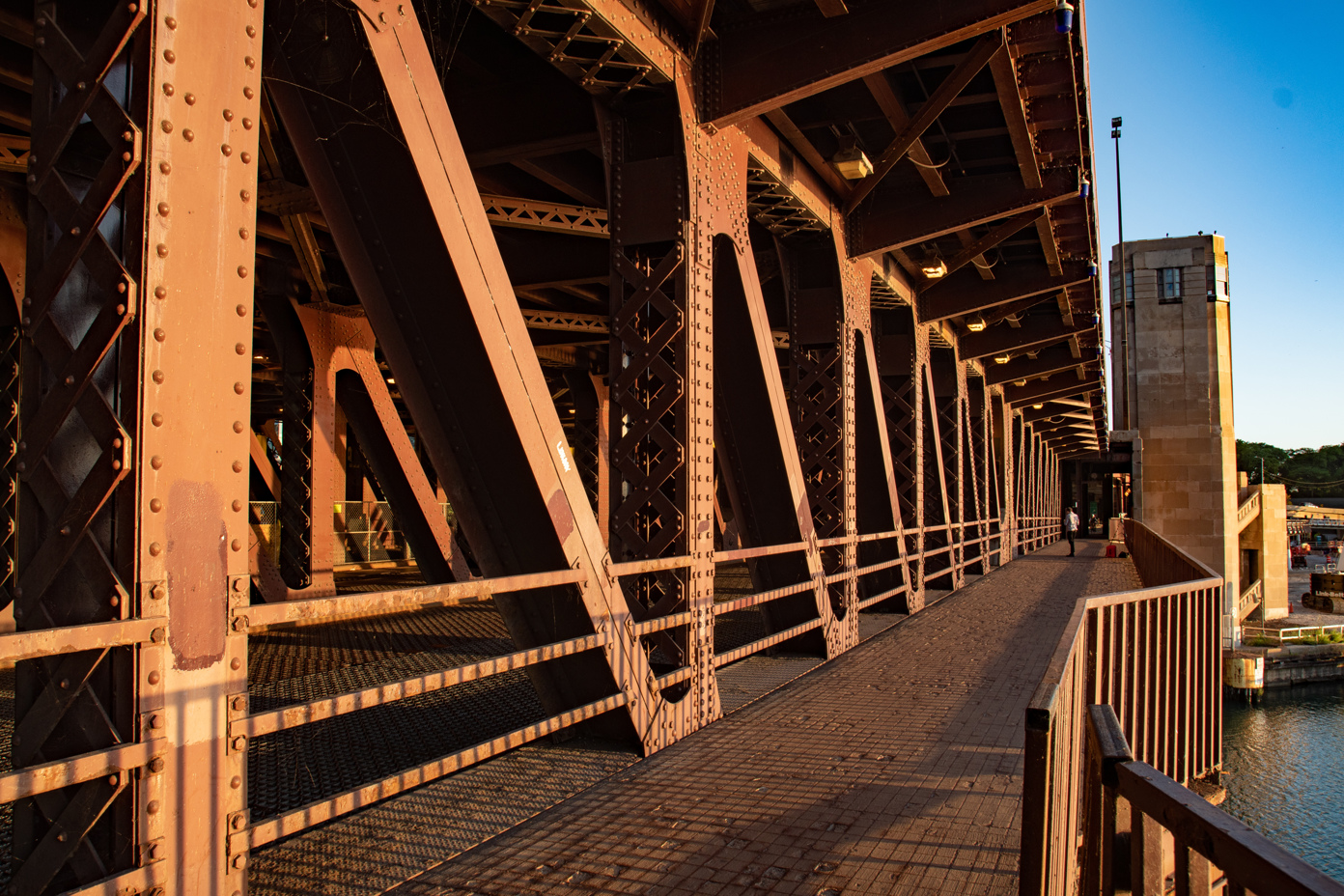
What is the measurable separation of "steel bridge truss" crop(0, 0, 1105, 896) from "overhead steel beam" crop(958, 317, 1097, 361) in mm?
4524

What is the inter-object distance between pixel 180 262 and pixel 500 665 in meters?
2.20

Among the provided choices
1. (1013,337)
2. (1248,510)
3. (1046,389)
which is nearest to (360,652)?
(1013,337)

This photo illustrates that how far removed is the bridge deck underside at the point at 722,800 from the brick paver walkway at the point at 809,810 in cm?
1

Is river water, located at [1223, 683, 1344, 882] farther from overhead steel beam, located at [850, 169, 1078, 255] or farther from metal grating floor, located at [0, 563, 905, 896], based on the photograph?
metal grating floor, located at [0, 563, 905, 896]

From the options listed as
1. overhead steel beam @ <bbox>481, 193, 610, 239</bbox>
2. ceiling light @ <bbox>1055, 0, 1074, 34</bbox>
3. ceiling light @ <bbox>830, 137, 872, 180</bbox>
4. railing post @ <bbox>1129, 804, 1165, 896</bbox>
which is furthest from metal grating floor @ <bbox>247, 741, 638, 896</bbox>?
ceiling light @ <bbox>1055, 0, 1074, 34</bbox>

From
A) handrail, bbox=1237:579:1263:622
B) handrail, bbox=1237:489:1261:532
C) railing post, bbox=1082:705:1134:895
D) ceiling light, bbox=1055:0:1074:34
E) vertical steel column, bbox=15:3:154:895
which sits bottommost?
handrail, bbox=1237:579:1263:622

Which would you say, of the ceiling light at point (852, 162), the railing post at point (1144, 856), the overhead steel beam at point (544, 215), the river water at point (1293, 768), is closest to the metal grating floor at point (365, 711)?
the railing post at point (1144, 856)

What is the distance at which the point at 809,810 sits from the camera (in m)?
4.66

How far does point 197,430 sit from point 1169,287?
163ft

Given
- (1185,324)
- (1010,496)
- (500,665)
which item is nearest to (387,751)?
(500,665)

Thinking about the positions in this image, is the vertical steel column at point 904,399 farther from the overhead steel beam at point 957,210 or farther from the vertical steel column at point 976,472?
the vertical steel column at point 976,472

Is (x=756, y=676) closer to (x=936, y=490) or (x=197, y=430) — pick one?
(x=197, y=430)

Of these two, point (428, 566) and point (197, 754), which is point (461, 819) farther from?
point (428, 566)

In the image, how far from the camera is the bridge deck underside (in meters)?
3.85
